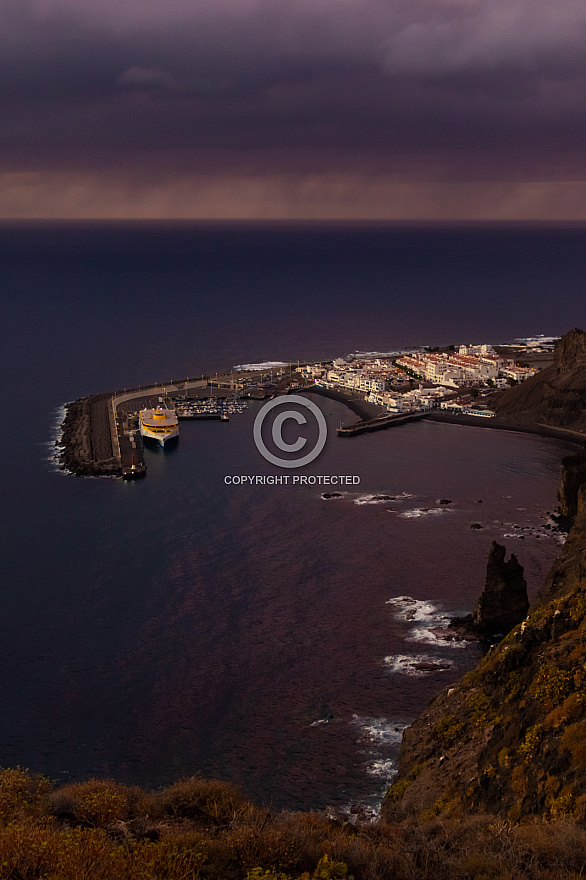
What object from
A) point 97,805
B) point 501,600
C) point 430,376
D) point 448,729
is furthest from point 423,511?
point 430,376

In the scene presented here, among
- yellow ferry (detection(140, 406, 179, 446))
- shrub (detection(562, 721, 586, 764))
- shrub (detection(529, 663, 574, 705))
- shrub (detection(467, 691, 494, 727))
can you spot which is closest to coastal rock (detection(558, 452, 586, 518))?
shrub (detection(467, 691, 494, 727))

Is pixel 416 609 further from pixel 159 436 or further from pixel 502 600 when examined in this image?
pixel 159 436

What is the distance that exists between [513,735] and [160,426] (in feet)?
247

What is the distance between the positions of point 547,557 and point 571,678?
115 ft

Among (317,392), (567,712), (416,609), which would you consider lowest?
(416,609)

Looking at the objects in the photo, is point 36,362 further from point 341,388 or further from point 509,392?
point 509,392

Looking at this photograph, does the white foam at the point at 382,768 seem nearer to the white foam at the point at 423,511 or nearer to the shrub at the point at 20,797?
the shrub at the point at 20,797

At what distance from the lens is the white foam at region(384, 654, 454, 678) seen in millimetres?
45656

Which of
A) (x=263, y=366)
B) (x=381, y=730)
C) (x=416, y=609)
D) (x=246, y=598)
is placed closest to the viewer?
(x=381, y=730)

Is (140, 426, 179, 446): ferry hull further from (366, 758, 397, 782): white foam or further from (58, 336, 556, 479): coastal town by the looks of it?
(366, 758, 397, 782): white foam

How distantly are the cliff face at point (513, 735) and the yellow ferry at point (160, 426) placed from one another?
65910 millimetres

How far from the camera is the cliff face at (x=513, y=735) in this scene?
24.2 meters

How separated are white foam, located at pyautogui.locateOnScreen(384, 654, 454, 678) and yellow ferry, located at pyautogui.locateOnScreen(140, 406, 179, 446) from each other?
54.9m

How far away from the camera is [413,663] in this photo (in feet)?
153
